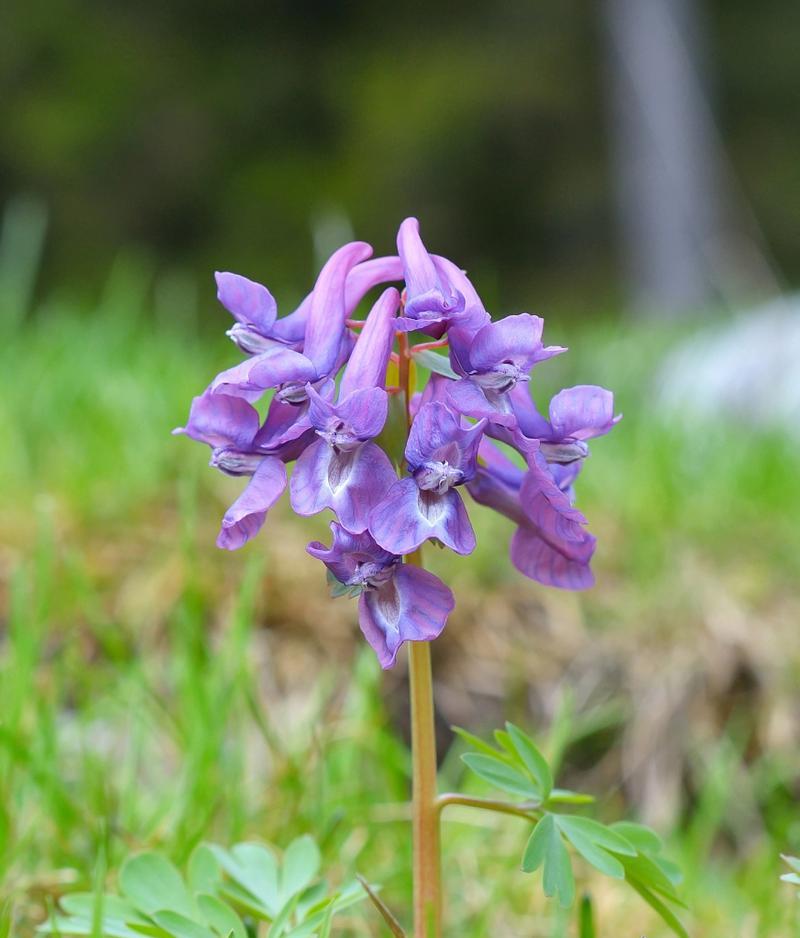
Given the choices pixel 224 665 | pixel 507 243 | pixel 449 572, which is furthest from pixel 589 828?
pixel 507 243

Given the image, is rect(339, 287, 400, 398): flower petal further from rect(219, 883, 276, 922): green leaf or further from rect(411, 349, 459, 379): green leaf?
rect(219, 883, 276, 922): green leaf

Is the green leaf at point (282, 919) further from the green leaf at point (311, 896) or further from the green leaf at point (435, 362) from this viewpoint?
the green leaf at point (435, 362)

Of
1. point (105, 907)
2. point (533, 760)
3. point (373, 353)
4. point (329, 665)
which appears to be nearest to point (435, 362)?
point (373, 353)

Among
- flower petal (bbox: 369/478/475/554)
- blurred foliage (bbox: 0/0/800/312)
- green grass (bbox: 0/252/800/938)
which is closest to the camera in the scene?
flower petal (bbox: 369/478/475/554)

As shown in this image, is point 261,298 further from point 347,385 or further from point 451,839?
point 451,839

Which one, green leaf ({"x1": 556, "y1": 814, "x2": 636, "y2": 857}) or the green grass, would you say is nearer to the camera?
green leaf ({"x1": 556, "y1": 814, "x2": 636, "y2": 857})

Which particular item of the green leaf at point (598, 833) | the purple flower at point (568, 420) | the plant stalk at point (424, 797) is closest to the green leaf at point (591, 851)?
the green leaf at point (598, 833)

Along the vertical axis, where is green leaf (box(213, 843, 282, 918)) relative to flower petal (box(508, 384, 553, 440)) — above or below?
below

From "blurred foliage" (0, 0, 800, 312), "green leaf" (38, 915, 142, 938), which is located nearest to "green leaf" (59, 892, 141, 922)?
"green leaf" (38, 915, 142, 938)
